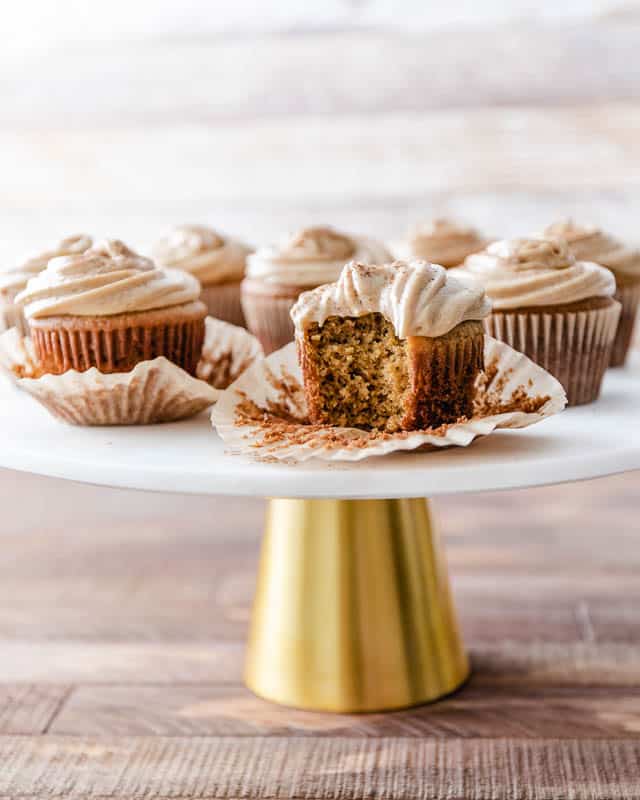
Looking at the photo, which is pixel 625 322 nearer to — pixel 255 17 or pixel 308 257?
pixel 308 257

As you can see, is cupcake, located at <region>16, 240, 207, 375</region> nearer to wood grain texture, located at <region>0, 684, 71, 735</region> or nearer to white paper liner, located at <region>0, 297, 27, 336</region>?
white paper liner, located at <region>0, 297, 27, 336</region>

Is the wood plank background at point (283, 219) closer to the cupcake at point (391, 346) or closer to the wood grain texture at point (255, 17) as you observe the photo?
the wood grain texture at point (255, 17)

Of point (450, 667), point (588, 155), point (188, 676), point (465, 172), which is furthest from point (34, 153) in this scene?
point (450, 667)

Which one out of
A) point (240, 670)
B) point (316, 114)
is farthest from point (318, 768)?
point (316, 114)

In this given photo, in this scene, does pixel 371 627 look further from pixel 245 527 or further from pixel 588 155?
pixel 588 155

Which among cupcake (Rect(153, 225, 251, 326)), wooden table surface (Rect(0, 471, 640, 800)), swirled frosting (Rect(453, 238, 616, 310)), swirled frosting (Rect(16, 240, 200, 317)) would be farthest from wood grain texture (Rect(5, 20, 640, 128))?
swirled frosting (Rect(16, 240, 200, 317))
